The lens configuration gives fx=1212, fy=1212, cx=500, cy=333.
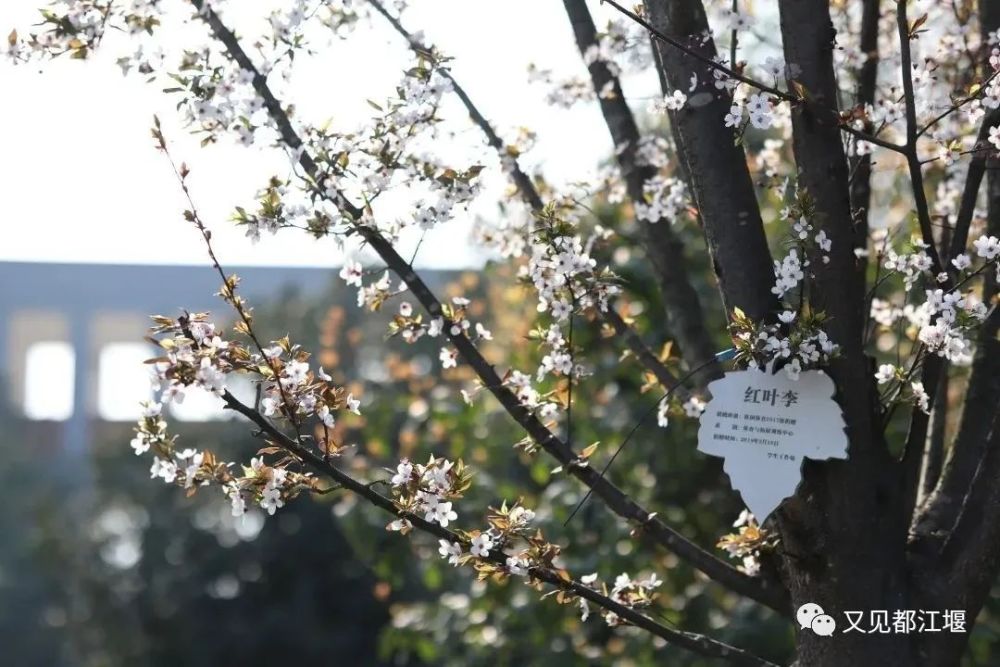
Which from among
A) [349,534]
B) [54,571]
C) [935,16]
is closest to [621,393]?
[349,534]

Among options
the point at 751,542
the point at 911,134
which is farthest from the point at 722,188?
the point at 751,542

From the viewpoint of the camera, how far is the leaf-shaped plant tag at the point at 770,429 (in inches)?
63.9

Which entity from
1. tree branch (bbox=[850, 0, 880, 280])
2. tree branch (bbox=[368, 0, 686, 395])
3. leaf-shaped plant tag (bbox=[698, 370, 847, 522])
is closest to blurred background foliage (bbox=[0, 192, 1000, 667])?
tree branch (bbox=[368, 0, 686, 395])

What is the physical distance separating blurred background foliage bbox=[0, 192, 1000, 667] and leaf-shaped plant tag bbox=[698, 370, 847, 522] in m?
0.27

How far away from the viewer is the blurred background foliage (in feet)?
12.3

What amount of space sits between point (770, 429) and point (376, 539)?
2621 millimetres

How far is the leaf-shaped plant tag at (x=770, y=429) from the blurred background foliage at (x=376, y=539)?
27cm

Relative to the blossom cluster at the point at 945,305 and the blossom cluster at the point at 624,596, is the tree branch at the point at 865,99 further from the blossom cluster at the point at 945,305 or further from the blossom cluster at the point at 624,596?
the blossom cluster at the point at 624,596

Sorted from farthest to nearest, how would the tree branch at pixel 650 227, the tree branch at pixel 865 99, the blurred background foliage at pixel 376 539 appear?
the blurred background foliage at pixel 376 539
the tree branch at pixel 650 227
the tree branch at pixel 865 99

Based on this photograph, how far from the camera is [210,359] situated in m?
1.47

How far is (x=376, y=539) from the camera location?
4094mm

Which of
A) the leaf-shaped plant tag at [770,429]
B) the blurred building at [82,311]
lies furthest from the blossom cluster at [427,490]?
the blurred building at [82,311]

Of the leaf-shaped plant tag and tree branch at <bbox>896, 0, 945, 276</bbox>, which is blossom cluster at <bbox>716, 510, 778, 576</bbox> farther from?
tree branch at <bbox>896, 0, 945, 276</bbox>

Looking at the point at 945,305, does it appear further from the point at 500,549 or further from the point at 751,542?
the point at 500,549
